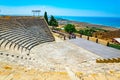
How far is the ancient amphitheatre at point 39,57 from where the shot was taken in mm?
6672

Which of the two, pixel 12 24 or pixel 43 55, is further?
pixel 12 24

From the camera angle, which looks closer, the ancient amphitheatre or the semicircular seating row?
the ancient amphitheatre

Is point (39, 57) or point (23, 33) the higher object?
point (23, 33)

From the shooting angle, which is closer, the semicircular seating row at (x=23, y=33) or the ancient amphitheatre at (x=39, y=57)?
the ancient amphitheatre at (x=39, y=57)

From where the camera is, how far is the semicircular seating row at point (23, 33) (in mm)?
17672

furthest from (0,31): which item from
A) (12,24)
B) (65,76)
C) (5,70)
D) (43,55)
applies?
(65,76)

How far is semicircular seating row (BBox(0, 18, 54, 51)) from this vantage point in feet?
58.0

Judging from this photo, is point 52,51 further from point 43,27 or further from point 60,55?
point 43,27

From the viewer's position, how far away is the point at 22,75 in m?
6.30

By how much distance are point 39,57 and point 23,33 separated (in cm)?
674

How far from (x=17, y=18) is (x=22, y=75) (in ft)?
68.6

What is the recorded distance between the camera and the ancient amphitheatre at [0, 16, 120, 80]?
21.9ft

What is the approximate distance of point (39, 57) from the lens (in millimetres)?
16797

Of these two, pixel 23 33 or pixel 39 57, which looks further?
pixel 23 33
